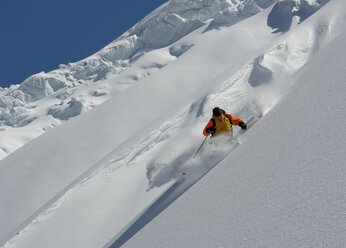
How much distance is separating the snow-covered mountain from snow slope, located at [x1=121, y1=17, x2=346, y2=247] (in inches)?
1.6

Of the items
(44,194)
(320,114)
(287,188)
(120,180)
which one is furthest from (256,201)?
(44,194)

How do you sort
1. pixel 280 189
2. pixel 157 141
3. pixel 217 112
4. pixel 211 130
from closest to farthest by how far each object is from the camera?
pixel 280 189, pixel 217 112, pixel 211 130, pixel 157 141

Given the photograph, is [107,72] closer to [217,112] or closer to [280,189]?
[217,112]

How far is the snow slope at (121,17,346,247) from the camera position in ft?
7.84

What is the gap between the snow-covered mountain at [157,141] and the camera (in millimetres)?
5348

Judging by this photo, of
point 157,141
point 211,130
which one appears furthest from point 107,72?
point 211,130

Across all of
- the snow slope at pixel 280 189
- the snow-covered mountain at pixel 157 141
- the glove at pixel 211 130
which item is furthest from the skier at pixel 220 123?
the snow slope at pixel 280 189

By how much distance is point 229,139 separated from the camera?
5613 millimetres

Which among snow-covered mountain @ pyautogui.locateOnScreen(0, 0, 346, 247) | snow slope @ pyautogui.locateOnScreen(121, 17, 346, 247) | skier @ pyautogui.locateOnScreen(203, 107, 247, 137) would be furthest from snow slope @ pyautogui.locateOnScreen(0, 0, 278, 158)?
snow slope @ pyautogui.locateOnScreen(121, 17, 346, 247)

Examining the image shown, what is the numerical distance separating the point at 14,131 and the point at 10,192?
43.1 meters

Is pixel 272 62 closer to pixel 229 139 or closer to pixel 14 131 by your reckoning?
pixel 229 139

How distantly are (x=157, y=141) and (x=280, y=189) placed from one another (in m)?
6.99

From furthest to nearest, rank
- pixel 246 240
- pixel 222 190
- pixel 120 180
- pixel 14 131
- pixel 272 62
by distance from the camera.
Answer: pixel 14 131, pixel 272 62, pixel 120 180, pixel 222 190, pixel 246 240

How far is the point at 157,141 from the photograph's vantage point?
9.81 metres
